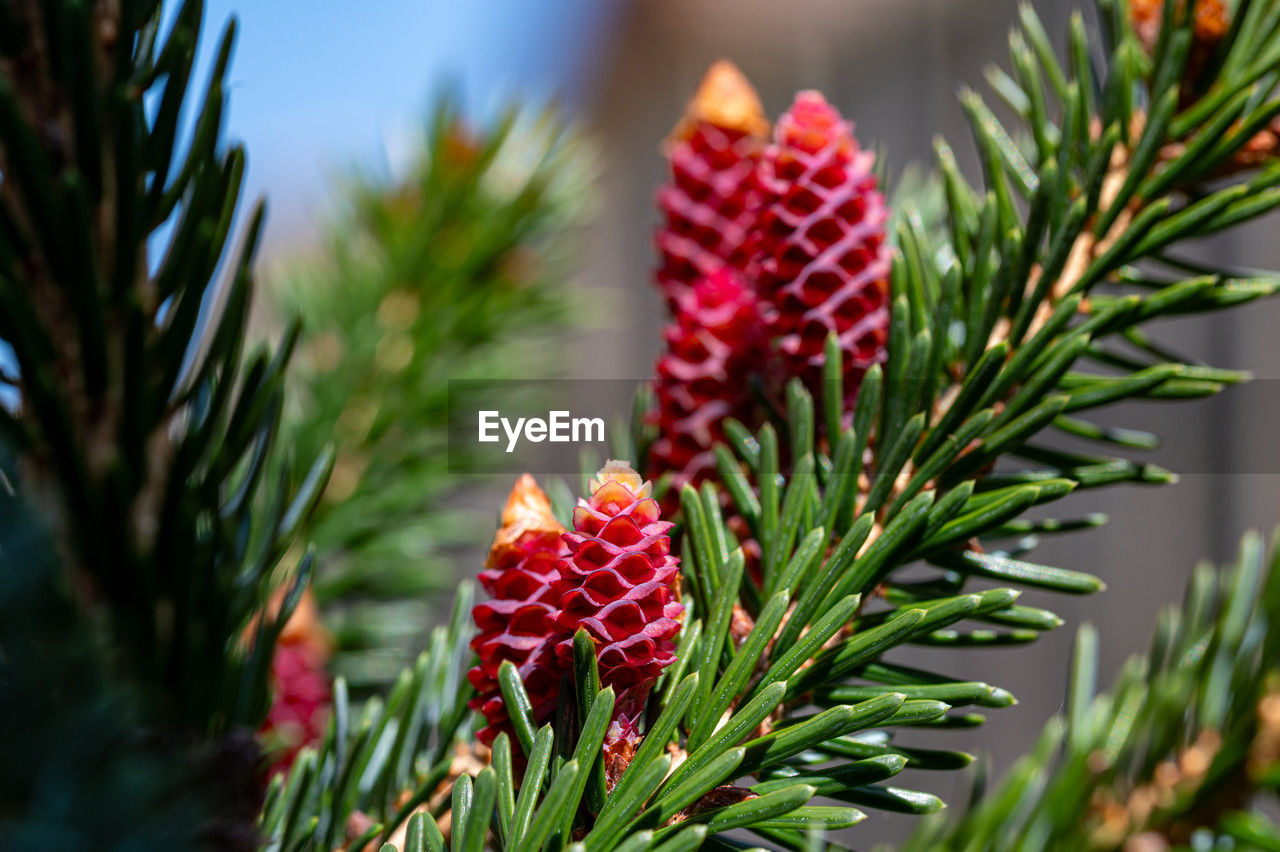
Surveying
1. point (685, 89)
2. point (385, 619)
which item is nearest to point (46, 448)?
point (385, 619)

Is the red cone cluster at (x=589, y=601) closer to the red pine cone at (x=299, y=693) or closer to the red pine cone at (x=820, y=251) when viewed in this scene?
the red pine cone at (x=820, y=251)

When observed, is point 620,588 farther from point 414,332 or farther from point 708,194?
point 414,332

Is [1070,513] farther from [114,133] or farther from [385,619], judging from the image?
[114,133]

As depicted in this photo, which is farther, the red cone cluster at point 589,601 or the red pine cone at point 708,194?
the red pine cone at point 708,194

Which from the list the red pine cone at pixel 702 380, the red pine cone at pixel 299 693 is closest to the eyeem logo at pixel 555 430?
the red pine cone at pixel 702 380

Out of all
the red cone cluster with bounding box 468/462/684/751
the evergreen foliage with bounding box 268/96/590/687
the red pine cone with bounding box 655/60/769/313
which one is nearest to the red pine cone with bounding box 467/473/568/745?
the red cone cluster with bounding box 468/462/684/751
